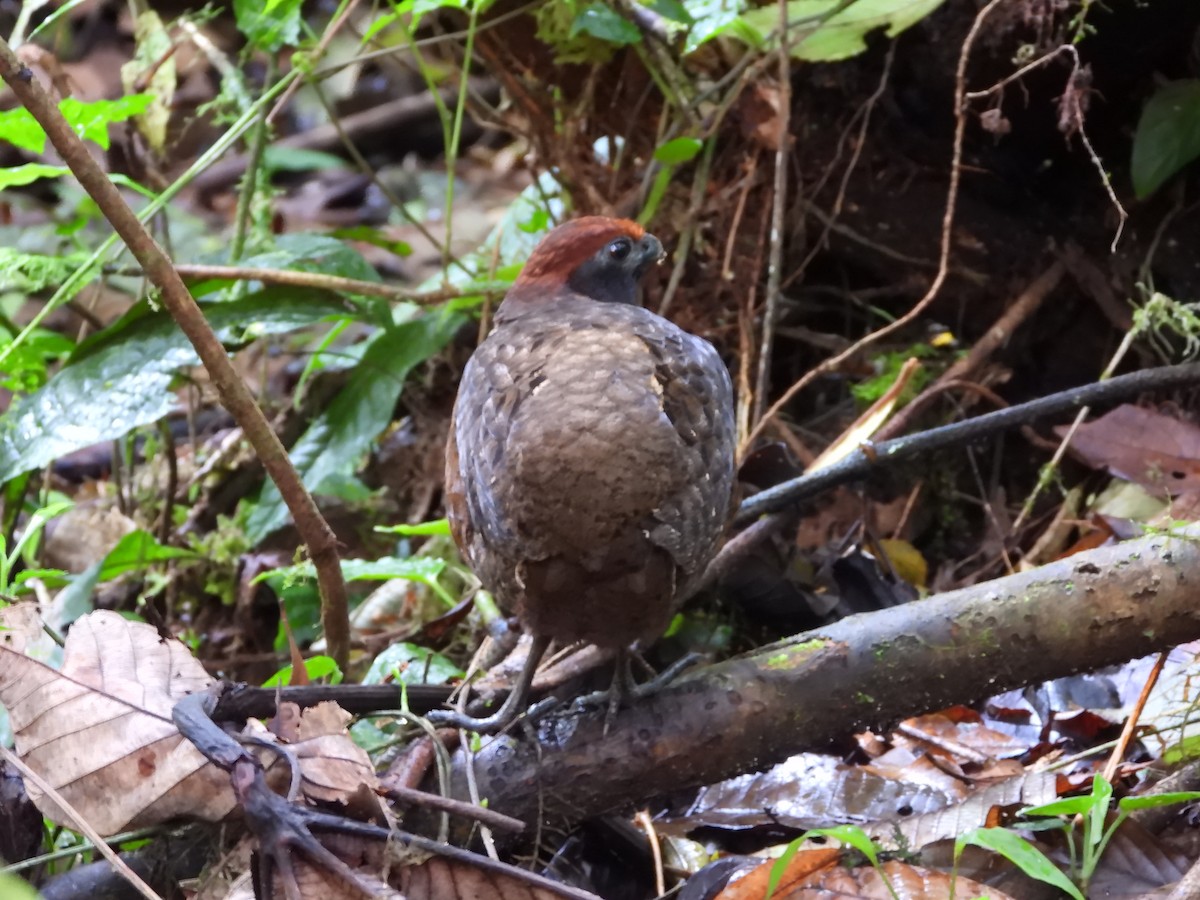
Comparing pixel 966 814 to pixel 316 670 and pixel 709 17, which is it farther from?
pixel 709 17

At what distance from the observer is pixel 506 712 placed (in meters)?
2.66

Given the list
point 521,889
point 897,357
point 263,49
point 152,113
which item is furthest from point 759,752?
point 152,113

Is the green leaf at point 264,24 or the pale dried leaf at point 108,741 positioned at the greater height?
the green leaf at point 264,24

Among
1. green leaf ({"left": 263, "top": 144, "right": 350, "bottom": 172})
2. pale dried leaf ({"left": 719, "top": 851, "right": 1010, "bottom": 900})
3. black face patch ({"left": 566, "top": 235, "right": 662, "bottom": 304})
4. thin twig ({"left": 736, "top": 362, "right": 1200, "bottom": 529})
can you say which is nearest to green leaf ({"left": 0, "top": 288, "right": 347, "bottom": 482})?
black face patch ({"left": 566, "top": 235, "right": 662, "bottom": 304})

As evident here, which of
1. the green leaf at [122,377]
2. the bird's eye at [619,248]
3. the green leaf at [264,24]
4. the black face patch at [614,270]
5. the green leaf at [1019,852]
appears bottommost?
the green leaf at [1019,852]

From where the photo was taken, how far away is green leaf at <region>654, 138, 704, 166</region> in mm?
3903

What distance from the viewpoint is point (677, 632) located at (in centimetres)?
346

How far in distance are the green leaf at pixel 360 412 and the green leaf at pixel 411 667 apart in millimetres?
1118

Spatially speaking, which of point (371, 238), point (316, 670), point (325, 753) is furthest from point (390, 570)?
point (371, 238)

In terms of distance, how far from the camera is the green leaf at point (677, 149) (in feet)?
12.8

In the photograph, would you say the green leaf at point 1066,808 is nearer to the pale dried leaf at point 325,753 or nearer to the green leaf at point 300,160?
the pale dried leaf at point 325,753

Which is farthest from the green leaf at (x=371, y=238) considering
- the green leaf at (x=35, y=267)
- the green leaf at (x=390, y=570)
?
the green leaf at (x=390, y=570)

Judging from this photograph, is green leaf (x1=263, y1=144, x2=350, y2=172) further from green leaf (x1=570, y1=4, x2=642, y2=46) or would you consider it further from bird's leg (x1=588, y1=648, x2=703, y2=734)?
bird's leg (x1=588, y1=648, x2=703, y2=734)

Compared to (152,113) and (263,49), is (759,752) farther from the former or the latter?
(152,113)
